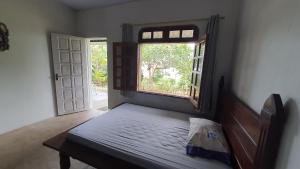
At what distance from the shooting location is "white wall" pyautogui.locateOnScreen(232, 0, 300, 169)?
0.85m

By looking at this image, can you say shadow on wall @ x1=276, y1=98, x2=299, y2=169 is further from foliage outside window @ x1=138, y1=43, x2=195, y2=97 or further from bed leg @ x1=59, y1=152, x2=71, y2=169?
foliage outside window @ x1=138, y1=43, x2=195, y2=97

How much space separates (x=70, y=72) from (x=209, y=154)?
11.9 ft

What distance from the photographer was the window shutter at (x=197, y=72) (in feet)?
8.15

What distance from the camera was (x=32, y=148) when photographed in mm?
2527

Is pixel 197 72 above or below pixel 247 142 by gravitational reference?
above

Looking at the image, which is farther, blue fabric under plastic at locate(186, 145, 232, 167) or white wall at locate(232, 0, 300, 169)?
blue fabric under plastic at locate(186, 145, 232, 167)

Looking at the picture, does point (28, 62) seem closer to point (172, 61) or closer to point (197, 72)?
point (197, 72)

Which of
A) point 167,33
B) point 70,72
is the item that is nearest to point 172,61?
point 167,33

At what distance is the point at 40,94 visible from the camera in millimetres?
3426

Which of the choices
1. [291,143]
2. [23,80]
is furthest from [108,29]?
[291,143]

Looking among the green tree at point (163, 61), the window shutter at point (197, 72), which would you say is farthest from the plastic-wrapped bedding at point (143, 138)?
the green tree at point (163, 61)

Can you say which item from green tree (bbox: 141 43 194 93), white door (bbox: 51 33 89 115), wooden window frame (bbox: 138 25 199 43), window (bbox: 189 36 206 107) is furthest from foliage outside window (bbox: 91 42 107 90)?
window (bbox: 189 36 206 107)

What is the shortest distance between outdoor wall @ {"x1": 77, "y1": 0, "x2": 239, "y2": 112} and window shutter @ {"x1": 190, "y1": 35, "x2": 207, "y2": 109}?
0.34 metres

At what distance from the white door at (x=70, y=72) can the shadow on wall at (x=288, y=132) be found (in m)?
4.07
